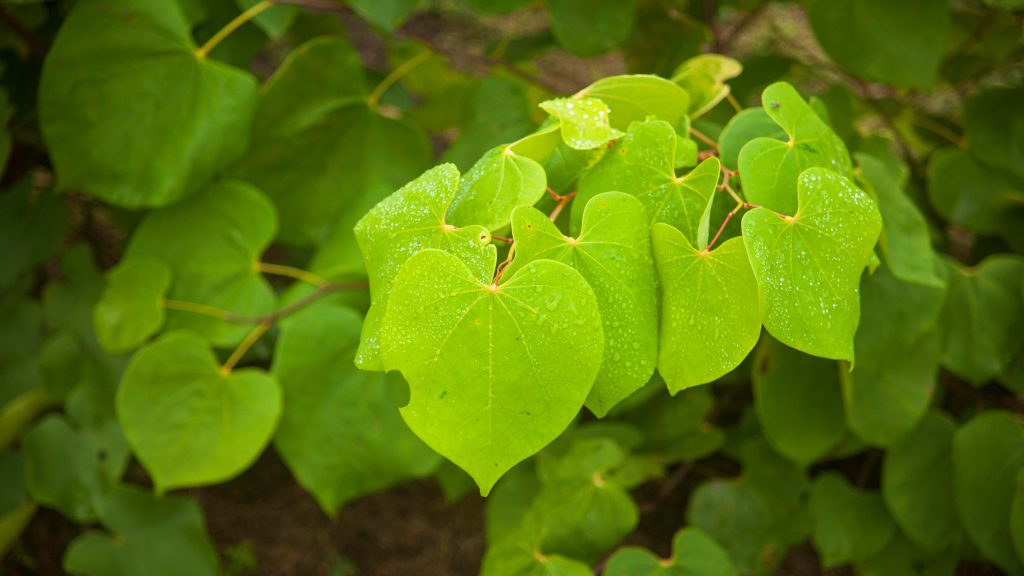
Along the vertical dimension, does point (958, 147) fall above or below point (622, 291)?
below

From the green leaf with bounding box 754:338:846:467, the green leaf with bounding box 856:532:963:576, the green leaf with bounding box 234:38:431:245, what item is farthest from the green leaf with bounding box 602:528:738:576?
the green leaf with bounding box 234:38:431:245

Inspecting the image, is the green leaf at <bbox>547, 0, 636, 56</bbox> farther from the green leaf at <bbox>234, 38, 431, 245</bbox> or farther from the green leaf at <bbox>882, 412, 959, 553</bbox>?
the green leaf at <bbox>882, 412, 959, 553</bbox>

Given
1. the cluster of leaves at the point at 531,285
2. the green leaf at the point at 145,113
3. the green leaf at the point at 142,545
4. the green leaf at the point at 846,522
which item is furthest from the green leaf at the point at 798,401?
the green leaf at the point at 142,545

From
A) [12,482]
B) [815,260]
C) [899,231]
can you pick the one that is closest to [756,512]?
[899,231]

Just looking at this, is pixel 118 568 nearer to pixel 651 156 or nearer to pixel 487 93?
pixel 487 93

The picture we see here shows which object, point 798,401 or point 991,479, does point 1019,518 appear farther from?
point 798,401

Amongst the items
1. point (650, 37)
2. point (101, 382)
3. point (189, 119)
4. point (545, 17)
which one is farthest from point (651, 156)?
point (545, 17)
